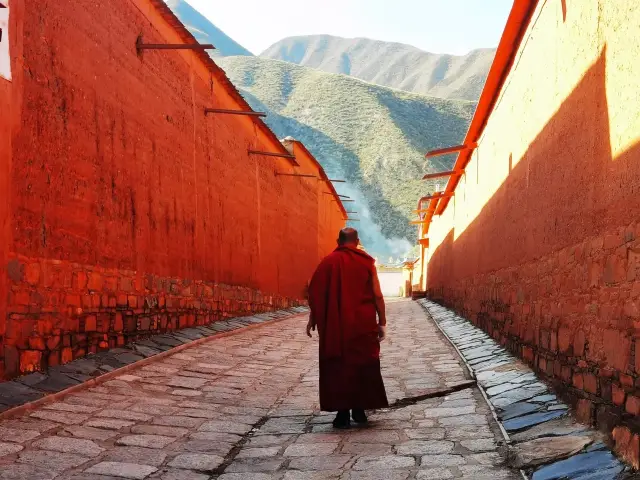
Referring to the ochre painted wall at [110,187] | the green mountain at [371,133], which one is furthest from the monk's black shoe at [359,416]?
the green mountain at [371,133]

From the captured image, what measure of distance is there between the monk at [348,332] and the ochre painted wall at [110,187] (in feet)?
8.12

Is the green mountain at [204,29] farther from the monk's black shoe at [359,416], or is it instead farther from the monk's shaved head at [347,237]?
the monk's black shoe at [359,416]

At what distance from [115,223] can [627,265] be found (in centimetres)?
577

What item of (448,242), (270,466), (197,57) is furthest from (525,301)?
(448,242)

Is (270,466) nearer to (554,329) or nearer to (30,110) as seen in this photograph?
(554,329)

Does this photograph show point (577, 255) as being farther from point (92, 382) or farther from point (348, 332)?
point (92, 382)

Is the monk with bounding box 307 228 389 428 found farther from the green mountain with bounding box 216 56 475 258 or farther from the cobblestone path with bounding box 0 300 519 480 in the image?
the green mountain with bounding box 216 56 475 258

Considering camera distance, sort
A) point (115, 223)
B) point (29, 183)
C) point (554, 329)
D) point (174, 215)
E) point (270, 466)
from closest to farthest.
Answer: point (270, 466), point (554, 329), point (29, 183), point (115, 223), point (174, 215)

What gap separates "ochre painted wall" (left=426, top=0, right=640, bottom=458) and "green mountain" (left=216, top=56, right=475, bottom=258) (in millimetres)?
52398

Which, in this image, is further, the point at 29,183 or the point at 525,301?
the point at 525,301


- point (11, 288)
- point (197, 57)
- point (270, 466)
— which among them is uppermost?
point (197, 57)

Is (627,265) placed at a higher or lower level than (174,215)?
lower

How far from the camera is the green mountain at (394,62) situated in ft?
404

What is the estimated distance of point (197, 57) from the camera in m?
11.9
